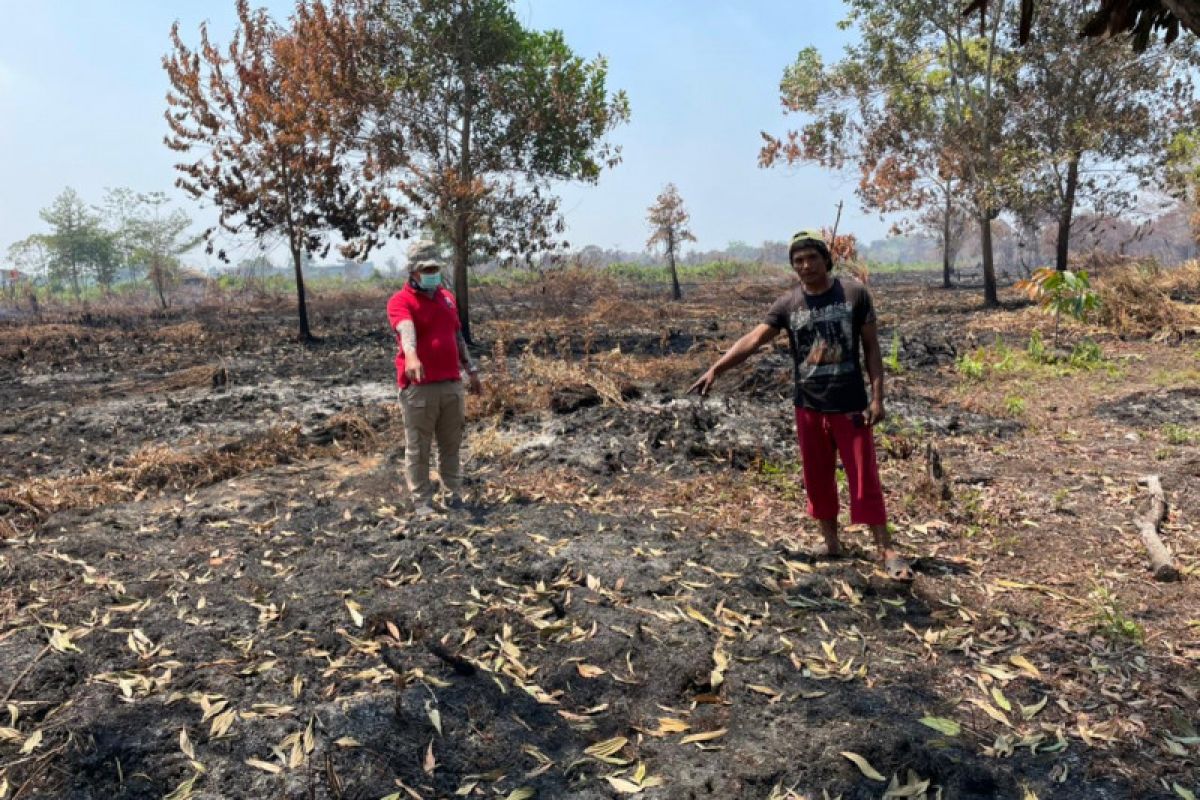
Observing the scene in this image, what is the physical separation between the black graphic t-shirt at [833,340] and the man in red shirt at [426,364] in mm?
2082

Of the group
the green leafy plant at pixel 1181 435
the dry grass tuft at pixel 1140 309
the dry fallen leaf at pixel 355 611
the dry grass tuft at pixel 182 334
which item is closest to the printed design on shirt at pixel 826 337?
the dry fallen leaf at pixel 355 611

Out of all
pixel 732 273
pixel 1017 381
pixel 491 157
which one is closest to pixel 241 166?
pixel 491 157

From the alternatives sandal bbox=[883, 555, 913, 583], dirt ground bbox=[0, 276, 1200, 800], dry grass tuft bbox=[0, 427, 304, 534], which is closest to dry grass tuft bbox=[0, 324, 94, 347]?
dirt ground bbox=[0, 276, 1200, 800]

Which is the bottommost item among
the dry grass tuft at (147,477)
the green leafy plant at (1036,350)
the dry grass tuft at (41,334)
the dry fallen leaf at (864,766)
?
the dry fallen leaf at (864,766)

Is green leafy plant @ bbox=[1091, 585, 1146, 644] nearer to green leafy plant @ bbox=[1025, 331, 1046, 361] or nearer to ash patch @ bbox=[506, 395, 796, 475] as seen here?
ash patch @ bbox=[506, 395, 796, 475]

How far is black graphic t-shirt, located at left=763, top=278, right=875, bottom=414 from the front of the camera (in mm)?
3477

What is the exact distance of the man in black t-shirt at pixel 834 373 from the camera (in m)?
3.47

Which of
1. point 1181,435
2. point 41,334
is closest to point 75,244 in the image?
point 41,334

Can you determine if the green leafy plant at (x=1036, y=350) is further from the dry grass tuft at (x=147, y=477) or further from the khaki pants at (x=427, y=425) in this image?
the dry grass tuft at (x=147, y=477)

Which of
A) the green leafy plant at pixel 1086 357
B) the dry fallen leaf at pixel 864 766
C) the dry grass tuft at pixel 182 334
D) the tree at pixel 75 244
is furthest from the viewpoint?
the tree at pixel 75 244

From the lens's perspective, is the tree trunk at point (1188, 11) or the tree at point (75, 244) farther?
the tree at point (75, 244)

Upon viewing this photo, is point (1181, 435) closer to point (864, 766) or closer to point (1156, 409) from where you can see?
point (1156, 409)

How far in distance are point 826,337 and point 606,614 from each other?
1616 mm

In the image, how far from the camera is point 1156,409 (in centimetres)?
647
